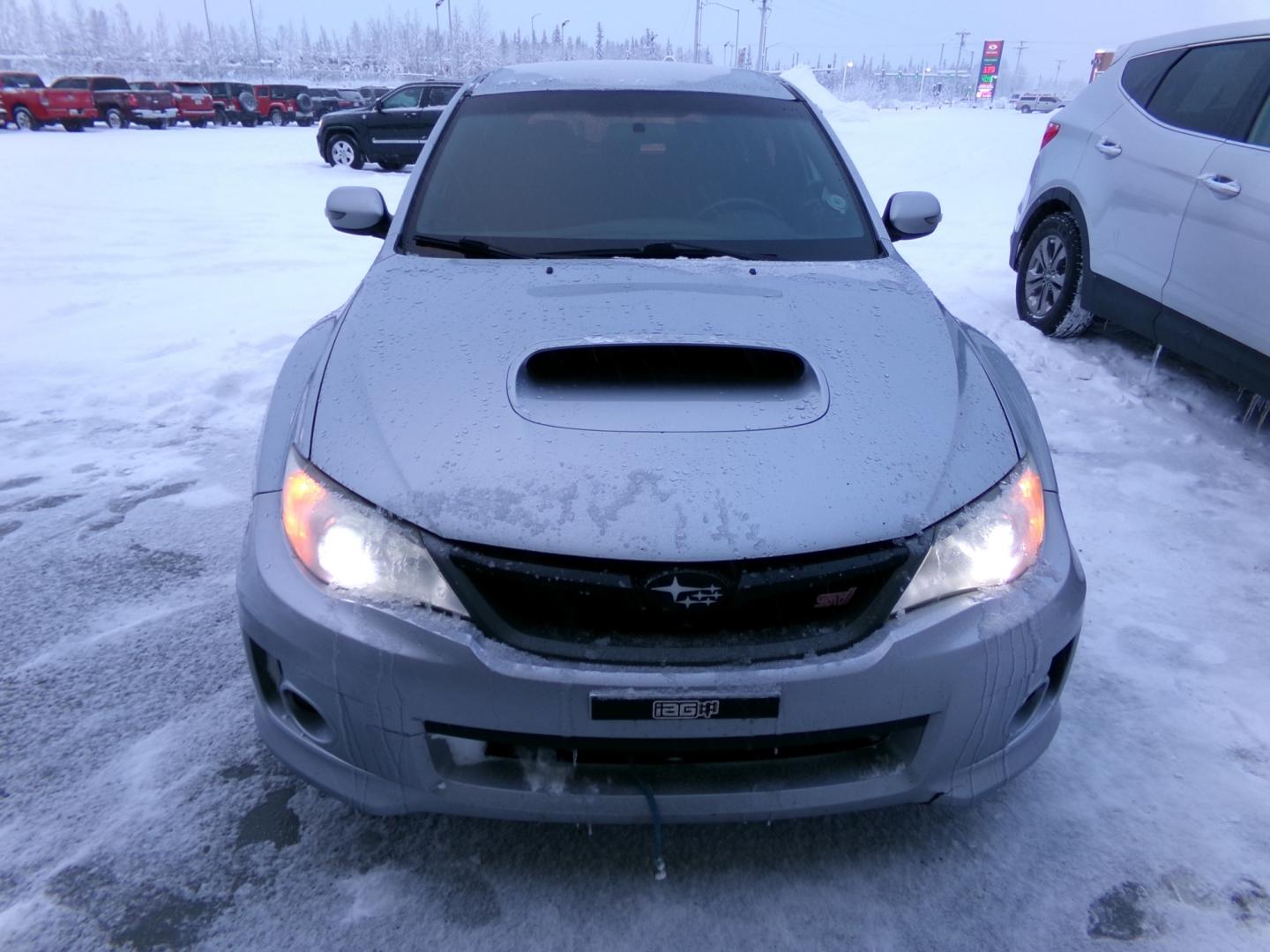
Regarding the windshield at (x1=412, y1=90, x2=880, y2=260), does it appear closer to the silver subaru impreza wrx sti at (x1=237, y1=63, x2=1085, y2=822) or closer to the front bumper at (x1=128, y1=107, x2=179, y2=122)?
the silver subaru impreza wrx sti at (x1=237, y1=63, x2=1085, y2=822)

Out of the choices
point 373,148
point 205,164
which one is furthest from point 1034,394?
point 205,164

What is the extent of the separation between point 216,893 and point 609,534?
1.14 meters

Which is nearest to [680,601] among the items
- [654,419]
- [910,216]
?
[654,419]

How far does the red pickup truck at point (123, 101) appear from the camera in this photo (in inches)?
1243

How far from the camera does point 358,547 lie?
1.72m

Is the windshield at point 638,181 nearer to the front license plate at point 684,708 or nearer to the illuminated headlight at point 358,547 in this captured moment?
the illuminated headlight at point 358,547

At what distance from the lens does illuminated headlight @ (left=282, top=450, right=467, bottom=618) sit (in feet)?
5.47

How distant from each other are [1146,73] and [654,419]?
4834mm

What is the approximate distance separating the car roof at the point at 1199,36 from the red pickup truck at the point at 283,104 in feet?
127

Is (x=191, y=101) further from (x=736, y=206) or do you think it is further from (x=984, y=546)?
(x=984, y=546)

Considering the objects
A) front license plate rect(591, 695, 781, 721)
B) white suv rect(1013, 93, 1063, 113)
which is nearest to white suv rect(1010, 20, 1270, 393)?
front license plate rect(591, 695, 781, 721)

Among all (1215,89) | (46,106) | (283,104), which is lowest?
(283,104)

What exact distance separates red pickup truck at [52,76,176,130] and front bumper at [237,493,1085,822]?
36474mm

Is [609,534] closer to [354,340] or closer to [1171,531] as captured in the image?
[354,340]
